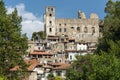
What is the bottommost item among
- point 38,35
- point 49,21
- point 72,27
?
point 38,35

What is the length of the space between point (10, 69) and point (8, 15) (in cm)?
577

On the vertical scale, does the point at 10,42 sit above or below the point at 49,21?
below

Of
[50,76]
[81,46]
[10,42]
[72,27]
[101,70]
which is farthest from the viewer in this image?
[72,27]

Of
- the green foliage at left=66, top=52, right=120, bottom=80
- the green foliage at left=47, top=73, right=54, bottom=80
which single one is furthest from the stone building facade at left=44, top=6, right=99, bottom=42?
the green foliage at left=66, top=52, right=120, bottom=80

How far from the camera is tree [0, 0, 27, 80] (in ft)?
164

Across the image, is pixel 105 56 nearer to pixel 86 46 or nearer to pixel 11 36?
pixel 11 36

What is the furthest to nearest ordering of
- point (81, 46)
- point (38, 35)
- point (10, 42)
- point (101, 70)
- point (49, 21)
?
point (49, 21) → point (38, 35) → point (81, 46) → point (10, 42) → point (101, 70)

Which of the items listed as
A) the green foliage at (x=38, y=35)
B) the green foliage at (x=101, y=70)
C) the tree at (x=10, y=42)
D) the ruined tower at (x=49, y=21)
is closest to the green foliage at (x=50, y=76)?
the tree at (x=10, y=42)

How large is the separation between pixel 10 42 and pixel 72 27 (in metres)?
85.8

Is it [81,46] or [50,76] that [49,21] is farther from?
[50,76]

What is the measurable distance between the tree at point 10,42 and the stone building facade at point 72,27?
250 feet

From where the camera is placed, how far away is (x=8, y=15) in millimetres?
52719

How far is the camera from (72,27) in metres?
136

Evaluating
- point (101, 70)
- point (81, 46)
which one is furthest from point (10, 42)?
point (81, 46)
